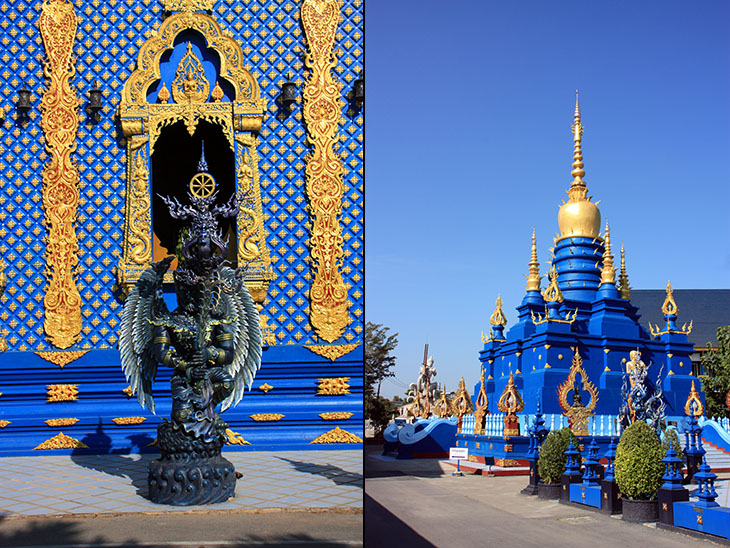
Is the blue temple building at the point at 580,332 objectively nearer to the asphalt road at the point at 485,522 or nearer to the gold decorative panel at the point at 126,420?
the asphalt road at the point at 485,522

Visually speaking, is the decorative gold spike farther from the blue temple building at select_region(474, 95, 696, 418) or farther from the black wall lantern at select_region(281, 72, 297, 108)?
the black wall lantern at select_region(281, 72, 297, 108)

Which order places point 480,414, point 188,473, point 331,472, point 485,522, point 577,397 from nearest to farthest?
point 188,473 < point 331,472 < point 485,522 < point 480,414 < point 577,397

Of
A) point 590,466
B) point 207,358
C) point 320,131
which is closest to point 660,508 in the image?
point 590,466

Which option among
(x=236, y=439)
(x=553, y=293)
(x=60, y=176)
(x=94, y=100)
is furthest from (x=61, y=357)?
(x=553, y=293)

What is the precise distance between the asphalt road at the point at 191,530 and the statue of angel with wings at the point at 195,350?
1.64ft

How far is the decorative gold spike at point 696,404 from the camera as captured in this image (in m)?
22.2

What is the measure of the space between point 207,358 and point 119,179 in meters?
5.11

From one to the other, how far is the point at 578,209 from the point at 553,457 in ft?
52.4

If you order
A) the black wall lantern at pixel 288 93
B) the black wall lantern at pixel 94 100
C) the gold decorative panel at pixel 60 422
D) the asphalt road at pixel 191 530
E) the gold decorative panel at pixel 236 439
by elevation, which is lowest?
the asphalt road at pixel 191 530

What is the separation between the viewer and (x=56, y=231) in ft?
36.3

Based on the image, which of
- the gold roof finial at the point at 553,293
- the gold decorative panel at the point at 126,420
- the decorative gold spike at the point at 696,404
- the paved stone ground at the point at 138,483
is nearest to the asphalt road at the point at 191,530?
the paved stone ground at the point at 138,483

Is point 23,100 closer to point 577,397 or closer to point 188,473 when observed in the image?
point 188,473

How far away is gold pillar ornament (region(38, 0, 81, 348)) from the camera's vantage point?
10938 mm

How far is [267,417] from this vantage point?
10539mm
